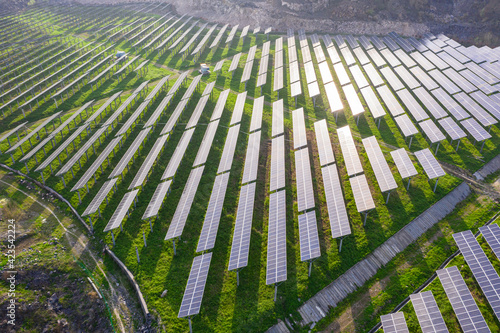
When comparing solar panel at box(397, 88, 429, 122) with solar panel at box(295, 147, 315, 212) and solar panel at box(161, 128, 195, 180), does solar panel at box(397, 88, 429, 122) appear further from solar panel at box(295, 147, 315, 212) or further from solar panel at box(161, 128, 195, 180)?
solar panel at box(161, 128, 195, 180)

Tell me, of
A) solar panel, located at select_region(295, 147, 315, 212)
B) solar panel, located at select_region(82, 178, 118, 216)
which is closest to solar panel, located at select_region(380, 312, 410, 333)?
solar panel, located at select_region(295, 147, 315, 212)

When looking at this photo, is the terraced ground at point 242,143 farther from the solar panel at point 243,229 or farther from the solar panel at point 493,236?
the solar panel at point 493,236

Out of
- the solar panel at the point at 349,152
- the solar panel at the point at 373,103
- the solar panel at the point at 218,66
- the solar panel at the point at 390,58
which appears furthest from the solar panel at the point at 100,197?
the solar panel at the point at 390,58

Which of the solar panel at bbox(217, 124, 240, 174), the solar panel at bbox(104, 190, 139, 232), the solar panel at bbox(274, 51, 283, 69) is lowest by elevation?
the solar panel at bbox(104, 190, 139, 232)

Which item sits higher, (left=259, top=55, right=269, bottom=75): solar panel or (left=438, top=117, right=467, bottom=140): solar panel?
(left=259, top=55, right=269, bottom=75): solar panel

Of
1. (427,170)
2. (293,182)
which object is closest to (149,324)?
(293,182)

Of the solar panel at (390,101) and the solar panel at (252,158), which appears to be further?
the solar panel at (390,101)

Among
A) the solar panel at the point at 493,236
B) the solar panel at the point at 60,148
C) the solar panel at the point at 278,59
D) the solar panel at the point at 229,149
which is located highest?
the solar panel at the point at 278,59

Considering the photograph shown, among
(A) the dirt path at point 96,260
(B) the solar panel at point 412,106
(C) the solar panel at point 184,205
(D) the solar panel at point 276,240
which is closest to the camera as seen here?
(D) the solar panel at point 276,240
